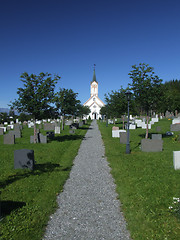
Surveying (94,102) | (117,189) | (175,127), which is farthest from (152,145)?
(94,102)

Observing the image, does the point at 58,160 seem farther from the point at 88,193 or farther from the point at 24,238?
the point at 24,238

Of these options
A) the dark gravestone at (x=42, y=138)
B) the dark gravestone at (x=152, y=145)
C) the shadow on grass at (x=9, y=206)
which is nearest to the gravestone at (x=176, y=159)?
the dark gravestone at (x=152, y=145)

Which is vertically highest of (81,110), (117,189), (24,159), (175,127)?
(81,110)

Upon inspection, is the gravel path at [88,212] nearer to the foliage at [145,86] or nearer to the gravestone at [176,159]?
the gravestone at [176,159]

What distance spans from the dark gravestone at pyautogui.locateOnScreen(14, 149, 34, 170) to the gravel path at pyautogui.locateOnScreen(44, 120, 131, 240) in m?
2.16

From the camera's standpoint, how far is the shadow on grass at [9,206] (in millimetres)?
5262

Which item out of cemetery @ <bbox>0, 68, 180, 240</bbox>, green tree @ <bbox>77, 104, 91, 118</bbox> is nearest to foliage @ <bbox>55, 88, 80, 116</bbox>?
green tree @ <bbox>77, 104, 91, 118</bbox>

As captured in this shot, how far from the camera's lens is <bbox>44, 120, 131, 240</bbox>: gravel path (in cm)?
439

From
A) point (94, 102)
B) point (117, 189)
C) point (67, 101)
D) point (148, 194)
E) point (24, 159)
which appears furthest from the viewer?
point (94, 102)

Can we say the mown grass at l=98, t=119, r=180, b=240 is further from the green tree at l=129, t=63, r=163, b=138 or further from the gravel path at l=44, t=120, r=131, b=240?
the green tree at l=129, t=63, r=163, b=138

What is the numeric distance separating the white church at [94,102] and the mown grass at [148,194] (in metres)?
87.4

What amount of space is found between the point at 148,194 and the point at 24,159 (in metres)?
5.88

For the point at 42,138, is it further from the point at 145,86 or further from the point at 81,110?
the point at 81,110

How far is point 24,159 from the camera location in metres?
9.22
